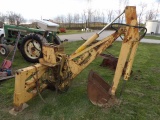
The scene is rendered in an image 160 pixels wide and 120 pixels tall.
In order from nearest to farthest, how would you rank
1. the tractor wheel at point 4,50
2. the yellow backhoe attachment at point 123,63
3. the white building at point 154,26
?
the yellow backhoe attachment at point 123,63 → the tractor wheel at point 4,50 → the white building at point 154,26

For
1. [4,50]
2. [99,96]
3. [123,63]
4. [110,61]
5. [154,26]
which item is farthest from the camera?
[154,26]

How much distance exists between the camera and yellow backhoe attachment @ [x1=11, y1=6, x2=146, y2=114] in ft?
9.40

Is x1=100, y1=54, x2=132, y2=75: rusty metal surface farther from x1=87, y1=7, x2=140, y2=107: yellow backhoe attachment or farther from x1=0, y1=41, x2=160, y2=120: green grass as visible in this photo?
x1=87, y1=7, x2=140, y2=107: yellow backhoe attachment

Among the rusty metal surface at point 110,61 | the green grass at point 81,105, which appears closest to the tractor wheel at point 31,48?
the green grass at point 81,105

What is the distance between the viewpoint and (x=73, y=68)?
3.31m

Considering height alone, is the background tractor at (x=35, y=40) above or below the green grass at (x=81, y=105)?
above

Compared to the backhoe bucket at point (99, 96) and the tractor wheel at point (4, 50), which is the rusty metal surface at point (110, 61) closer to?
the backhoe bucket at point (99, 96)

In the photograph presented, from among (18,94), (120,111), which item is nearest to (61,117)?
(18,94)

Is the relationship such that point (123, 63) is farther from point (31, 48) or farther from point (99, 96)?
point (31, 48)

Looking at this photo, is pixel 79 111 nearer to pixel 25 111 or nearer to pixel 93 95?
pixel 93 95

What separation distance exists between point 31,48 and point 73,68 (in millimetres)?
3374

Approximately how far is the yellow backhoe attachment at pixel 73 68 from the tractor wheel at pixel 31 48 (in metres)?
2.69

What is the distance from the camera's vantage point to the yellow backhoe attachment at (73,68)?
2865 millimetres

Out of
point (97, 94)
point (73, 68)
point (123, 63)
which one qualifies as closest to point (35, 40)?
point (73, 68)
